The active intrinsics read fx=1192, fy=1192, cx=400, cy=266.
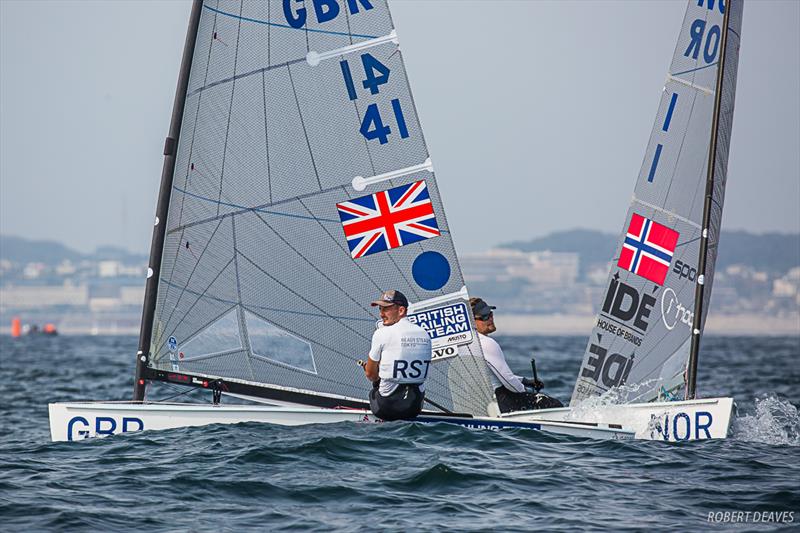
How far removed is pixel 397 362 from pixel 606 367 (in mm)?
3325

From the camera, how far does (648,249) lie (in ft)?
40.1

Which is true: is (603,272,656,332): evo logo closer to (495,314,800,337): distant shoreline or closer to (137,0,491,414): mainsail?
(137,0,491,414): mainsail

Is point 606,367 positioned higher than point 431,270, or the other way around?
point 431,270

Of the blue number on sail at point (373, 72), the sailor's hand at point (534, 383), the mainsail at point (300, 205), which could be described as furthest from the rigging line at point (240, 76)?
the sailor's hand at point (534, 383)

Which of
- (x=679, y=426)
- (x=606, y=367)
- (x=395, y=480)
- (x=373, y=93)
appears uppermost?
(x=373, y=93)

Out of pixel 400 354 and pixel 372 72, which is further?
pixel 372 72

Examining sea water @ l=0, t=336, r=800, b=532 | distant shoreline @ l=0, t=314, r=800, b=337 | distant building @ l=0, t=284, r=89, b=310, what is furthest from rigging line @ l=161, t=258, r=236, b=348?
distant building @ l=0, t=284, r=89, b=310

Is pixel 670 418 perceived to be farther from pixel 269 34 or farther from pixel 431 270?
pixel 269 34

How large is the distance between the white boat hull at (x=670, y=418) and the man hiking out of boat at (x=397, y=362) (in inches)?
41.0

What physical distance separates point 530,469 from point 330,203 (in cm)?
319

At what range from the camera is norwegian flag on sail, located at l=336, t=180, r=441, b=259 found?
1064 cm

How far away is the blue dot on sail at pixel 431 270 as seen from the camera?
10633 mm

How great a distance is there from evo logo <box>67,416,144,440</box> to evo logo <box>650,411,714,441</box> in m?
4.49

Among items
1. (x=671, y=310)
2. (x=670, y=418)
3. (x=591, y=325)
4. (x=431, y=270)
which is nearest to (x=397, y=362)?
(x=431, y=270)
